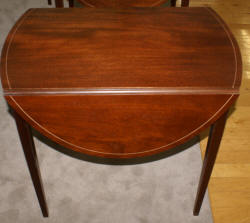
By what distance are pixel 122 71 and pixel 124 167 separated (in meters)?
0.75

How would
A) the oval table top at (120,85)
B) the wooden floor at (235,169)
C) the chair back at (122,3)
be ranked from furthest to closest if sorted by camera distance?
the chair back at (122,3)
the wooden floor at (235,169)
the oval table top at (120,85)

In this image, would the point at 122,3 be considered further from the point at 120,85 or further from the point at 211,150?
the point at 211,150

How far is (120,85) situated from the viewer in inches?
48.2

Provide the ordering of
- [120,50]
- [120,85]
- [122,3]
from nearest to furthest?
1. [120,85]
2. [120,50]
3. [122,3]

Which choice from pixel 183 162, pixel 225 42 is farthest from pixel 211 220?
pixel 225 42

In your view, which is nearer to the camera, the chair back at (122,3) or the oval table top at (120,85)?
the oval table top at (120,85)

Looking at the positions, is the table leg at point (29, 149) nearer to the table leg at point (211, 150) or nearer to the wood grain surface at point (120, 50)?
the wood grain surface at point (120, 50)

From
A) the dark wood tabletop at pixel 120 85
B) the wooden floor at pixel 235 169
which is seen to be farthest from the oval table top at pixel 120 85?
the wooden floor at pixel 235 169

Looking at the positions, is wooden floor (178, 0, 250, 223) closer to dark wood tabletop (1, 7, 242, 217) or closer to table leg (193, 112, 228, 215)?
table leg (193, 112, 228, 215)

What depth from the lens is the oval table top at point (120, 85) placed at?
3.96 feet

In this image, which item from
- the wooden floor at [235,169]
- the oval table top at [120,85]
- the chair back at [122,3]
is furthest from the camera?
the chair back at [122,3]

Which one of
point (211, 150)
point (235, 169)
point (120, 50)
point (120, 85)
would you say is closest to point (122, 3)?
point (120, 50)

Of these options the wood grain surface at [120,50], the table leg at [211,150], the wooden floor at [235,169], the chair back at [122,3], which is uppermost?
the wood grain surface at [120,50]

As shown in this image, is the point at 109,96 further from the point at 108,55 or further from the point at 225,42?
the point at 225,42
